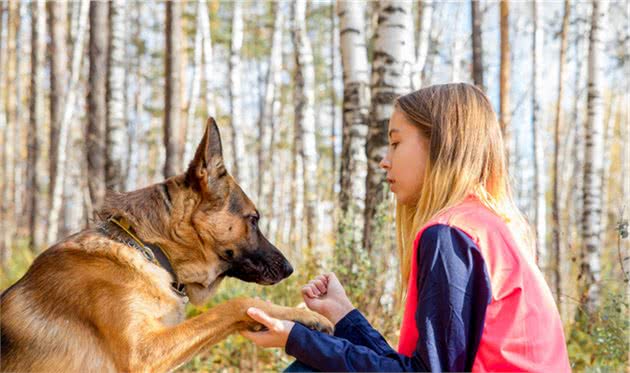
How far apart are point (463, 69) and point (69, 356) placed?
19699mm

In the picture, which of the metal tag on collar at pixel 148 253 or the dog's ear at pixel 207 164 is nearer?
the metal tag on collar at pixel 148 253

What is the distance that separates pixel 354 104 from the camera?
688cm

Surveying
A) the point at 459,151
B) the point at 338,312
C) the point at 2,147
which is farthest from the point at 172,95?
the point at 2,147

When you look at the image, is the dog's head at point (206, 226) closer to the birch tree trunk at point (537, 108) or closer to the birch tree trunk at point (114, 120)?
the birch tree trunk at point (114, 120)

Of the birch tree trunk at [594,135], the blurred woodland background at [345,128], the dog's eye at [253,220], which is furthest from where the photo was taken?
the birch tree trunk at [594,135]

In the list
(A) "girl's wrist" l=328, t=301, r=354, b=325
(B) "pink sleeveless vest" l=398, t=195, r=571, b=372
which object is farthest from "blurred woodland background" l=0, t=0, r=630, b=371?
(B) "pink sleeveless vest" l=398, t=195, r=571, b=372

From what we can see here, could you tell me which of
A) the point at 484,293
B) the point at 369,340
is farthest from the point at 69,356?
the point at 484,293

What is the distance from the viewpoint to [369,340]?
8.51 ft

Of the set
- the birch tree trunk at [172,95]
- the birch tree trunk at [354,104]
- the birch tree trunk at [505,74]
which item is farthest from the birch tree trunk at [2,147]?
the birch tree trunk at [505,74]

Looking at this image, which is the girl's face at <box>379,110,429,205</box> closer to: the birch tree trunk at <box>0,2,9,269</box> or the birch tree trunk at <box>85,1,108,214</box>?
the birch tree trunk at <box>85,1,108,214</box>

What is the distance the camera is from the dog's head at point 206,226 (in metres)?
3.13

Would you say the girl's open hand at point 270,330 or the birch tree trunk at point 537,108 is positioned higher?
the birch tree trunk at point 537,108

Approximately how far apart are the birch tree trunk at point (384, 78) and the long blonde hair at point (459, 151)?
10.6 ft

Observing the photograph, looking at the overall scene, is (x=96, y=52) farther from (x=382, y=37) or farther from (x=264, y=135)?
(x=264, y=135)
